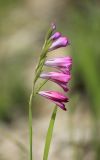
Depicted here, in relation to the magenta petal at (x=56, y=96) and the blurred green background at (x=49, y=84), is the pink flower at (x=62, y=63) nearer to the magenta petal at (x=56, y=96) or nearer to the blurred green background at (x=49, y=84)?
the magenta petal at (x=56, y=96)

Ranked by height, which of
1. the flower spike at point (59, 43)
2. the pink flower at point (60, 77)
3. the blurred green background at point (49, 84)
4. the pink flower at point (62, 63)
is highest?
the flower spike at point (59, 43)

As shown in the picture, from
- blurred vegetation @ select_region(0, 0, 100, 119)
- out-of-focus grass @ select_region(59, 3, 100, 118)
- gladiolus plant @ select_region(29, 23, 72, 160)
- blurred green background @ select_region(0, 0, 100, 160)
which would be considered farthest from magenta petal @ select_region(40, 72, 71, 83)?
blurred vegetation @ select_region(0, 0, 100, 119)

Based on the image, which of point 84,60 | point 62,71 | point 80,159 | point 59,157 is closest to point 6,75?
point 84,60

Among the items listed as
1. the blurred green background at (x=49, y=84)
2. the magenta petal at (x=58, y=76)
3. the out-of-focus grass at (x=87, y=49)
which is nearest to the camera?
the magenta petal at (x=58, y=76)

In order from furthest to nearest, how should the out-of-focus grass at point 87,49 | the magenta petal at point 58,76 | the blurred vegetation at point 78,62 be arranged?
1. the blurred vegetation at point 78,62
2. the out-of-focus grass at point 87,49
3. the magenta petal at point 58,76

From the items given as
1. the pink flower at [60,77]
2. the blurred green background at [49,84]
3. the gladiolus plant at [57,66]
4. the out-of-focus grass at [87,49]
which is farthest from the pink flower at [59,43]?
the out-of-focus grass at [87,49]
